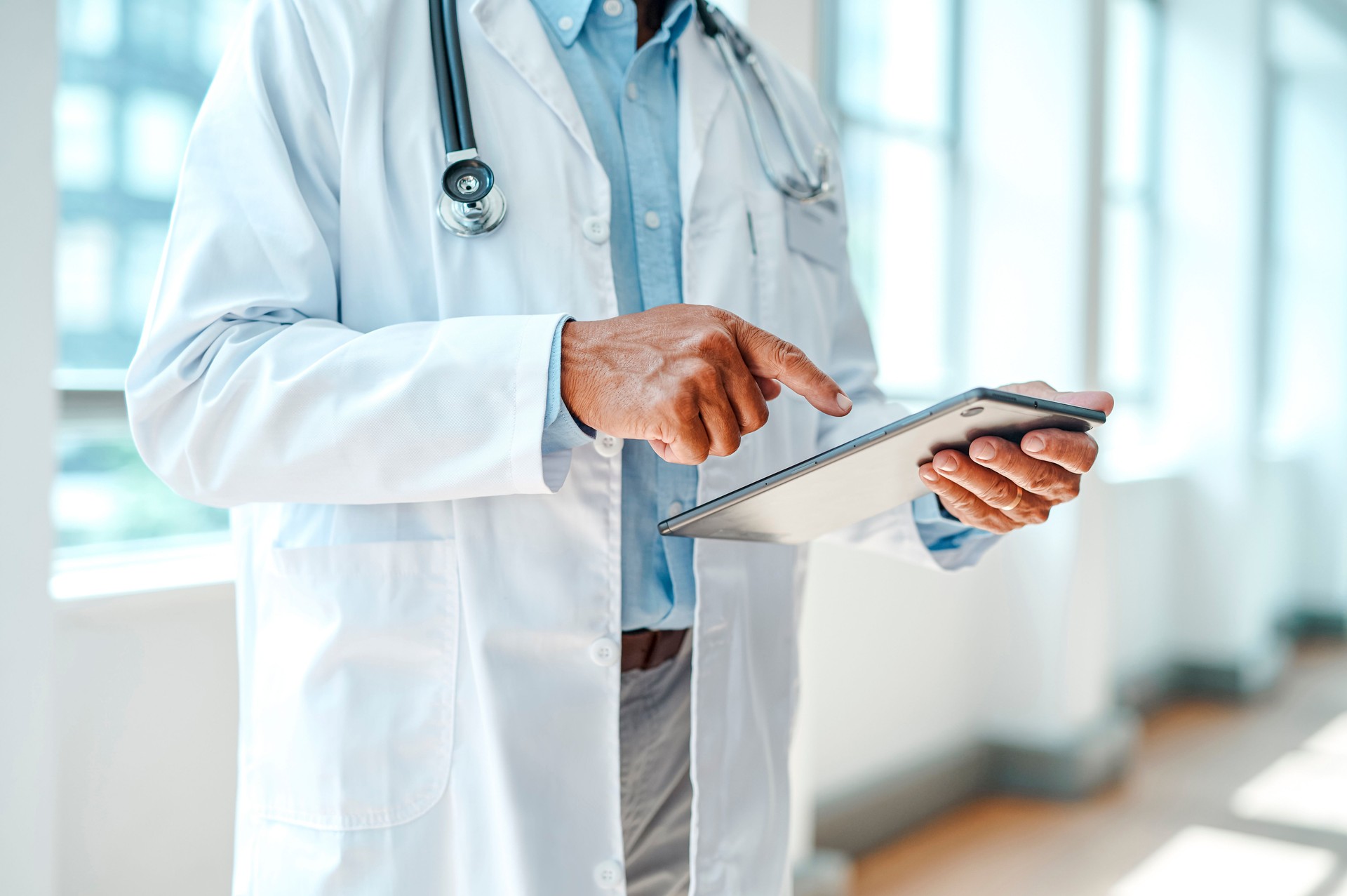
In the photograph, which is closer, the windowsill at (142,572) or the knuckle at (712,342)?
the knuckle at (712,342)

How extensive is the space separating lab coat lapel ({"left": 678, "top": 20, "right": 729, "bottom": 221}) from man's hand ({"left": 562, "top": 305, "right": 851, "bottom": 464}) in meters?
0.30

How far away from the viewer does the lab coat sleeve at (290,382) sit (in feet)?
2.56

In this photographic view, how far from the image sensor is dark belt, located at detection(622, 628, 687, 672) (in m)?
0.97

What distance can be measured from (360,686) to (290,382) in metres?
0.26

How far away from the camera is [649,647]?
39.1 inches

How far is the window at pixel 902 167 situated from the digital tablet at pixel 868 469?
2255 millimetres

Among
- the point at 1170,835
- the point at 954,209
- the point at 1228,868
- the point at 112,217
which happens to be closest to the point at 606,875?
the point at 112,217

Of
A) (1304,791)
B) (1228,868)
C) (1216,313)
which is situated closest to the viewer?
(1228,868)

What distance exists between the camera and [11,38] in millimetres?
1099

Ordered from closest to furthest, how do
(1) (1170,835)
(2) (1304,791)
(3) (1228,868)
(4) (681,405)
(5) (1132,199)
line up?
1. (4) (681,405)
2. (3) (1228,868)
3. (1) (1170,835)
4. (2) (1304,791)
5. (5) (1132,199)

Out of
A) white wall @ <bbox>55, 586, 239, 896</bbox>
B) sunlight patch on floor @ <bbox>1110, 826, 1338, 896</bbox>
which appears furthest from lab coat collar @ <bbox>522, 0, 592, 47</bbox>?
sunlight patch on floor @ <bbox>1110, 826, 1338, 896</bbox>

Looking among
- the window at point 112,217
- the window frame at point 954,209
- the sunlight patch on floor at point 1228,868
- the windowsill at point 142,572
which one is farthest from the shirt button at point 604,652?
the window frame at point 954,209

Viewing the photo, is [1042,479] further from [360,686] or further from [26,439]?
[26,439]

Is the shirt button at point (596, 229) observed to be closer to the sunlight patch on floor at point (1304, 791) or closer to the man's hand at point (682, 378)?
the man's hand at point (682, 378)
